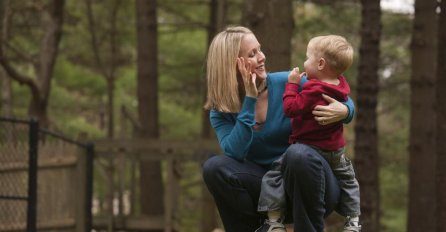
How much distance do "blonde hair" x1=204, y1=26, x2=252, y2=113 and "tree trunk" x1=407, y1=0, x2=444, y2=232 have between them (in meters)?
6.14

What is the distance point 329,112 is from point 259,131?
20.0 inches

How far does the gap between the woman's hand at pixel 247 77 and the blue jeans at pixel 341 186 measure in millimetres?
381

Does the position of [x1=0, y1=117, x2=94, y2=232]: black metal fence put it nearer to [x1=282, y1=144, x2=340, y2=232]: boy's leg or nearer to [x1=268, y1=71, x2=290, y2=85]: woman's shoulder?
[x1=268, y1=71, x2=290, y2=85]: woman's shoulder

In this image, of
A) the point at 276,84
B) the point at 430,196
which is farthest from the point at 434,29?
the point at 276,84

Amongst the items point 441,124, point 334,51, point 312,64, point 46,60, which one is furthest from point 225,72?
point 46,60

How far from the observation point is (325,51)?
14.9 ft

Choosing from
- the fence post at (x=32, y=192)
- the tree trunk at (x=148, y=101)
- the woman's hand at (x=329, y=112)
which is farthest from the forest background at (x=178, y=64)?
the woman's hand at (x=329, y=112)

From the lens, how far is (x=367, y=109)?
8.56 meters

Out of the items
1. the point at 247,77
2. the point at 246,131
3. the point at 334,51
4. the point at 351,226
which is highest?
the point at 334,51

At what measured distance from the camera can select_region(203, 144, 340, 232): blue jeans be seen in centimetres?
450

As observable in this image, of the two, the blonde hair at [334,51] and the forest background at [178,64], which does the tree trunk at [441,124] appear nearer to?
the blonde hair at [334,51]

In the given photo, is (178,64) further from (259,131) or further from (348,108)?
(348,108)

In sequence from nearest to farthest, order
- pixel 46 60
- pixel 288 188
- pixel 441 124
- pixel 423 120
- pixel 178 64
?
pixel 288 188 → pixel 441 124 → pixel 423 120 → pixel 46 60 → pixel 178 64

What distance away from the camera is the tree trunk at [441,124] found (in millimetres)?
9875
